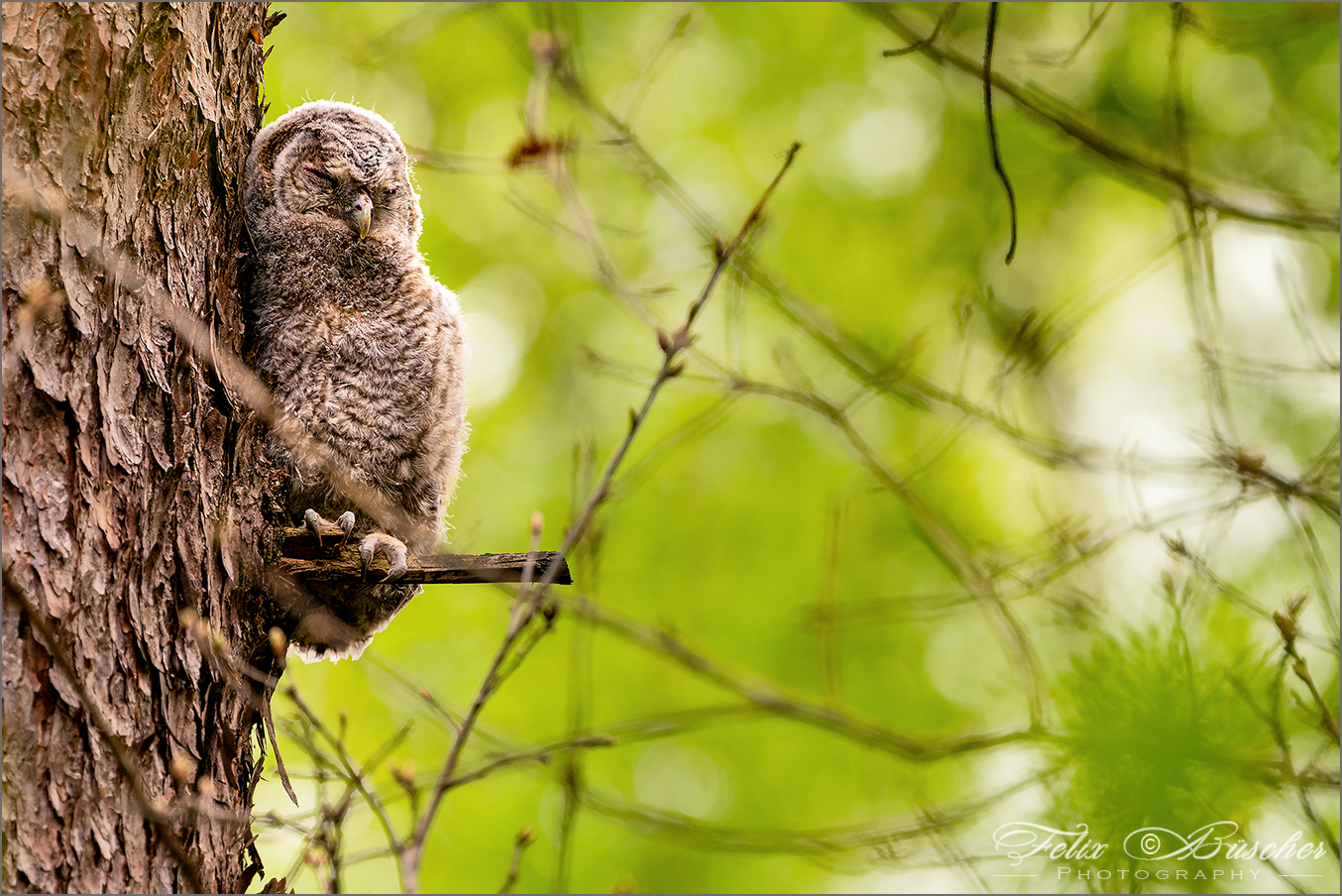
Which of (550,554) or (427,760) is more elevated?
(427,760)

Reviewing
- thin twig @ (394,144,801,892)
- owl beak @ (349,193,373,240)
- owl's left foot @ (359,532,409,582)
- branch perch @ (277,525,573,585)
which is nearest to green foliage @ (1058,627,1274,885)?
thin twig @ (394,144,801,892)

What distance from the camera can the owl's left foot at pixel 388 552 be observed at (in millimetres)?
1941

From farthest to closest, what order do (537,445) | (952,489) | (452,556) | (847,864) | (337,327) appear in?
1. (537,445)
2. (952,489)
3. (847,864)
4. (337,327)
5. (452,556)

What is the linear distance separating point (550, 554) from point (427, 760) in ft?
14.8

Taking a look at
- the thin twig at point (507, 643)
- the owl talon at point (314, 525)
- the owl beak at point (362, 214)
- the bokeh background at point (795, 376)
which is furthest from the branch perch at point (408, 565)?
the bokeh background at point (795, 376)

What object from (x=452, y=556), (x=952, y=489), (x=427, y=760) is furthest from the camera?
(x=952, y=489)

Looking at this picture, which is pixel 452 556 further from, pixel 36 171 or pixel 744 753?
pixel 744 753

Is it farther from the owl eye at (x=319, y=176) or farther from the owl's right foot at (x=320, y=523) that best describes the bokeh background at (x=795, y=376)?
the owl's right foot at (x=320, y=523)

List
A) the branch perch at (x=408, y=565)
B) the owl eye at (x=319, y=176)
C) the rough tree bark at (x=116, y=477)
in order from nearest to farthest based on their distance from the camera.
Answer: the rough tree bark at (x=116, y=477)
the branch perch at (x=408, y=565)
the owl eye at (x=319, y=176)

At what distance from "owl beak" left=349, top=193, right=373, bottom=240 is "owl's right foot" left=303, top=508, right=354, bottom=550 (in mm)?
683

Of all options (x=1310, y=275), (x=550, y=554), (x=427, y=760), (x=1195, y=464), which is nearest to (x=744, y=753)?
(x=427, y=760)

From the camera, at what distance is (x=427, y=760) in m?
5.76

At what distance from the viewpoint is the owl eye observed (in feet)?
7.54
